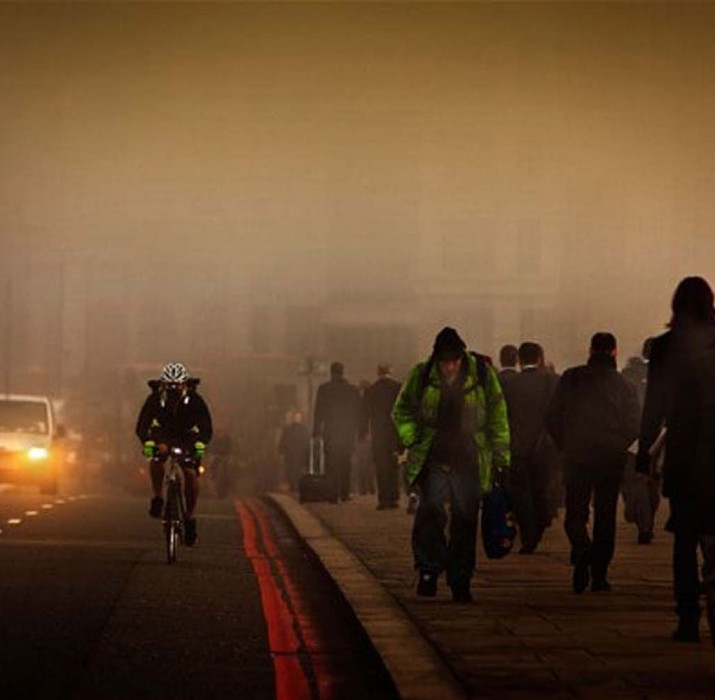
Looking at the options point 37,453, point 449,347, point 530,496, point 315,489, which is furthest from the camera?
point 37,453

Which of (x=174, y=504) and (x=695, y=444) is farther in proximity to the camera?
(x=174, y=504)

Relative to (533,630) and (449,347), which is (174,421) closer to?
(449,347)

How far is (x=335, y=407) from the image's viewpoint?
111ft

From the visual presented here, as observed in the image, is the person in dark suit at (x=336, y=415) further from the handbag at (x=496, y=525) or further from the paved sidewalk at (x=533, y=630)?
the handbag at (x=496, y=525)

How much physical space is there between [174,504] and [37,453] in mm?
21212

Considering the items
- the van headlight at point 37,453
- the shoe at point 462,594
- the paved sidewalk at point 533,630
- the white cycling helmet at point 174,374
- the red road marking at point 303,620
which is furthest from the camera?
the van headlight at point 37,453

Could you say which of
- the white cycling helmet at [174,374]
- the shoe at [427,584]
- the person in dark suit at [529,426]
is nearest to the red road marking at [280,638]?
the shoe at [427,584]

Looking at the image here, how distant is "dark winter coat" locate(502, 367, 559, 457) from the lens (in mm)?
22094

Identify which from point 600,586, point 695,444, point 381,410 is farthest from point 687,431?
point 381,410

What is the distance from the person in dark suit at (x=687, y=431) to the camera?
12.3 meters

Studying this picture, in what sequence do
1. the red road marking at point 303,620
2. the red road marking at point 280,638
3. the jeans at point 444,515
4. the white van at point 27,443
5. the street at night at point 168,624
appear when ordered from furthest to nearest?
the white van at point 27,443 < the jeans at point 444,515 < the red road marking at point 303,620 < the street at night at point 168,624 < the red road marking at point 280,638

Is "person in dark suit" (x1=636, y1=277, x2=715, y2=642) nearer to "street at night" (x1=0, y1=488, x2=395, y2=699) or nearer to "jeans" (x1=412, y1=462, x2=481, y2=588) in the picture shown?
"street at night" (x1=0, y1=488, x2=395, y2=699)

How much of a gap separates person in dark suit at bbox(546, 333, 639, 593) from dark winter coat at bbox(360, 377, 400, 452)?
46.9 feet

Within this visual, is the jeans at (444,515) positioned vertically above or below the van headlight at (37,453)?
below
